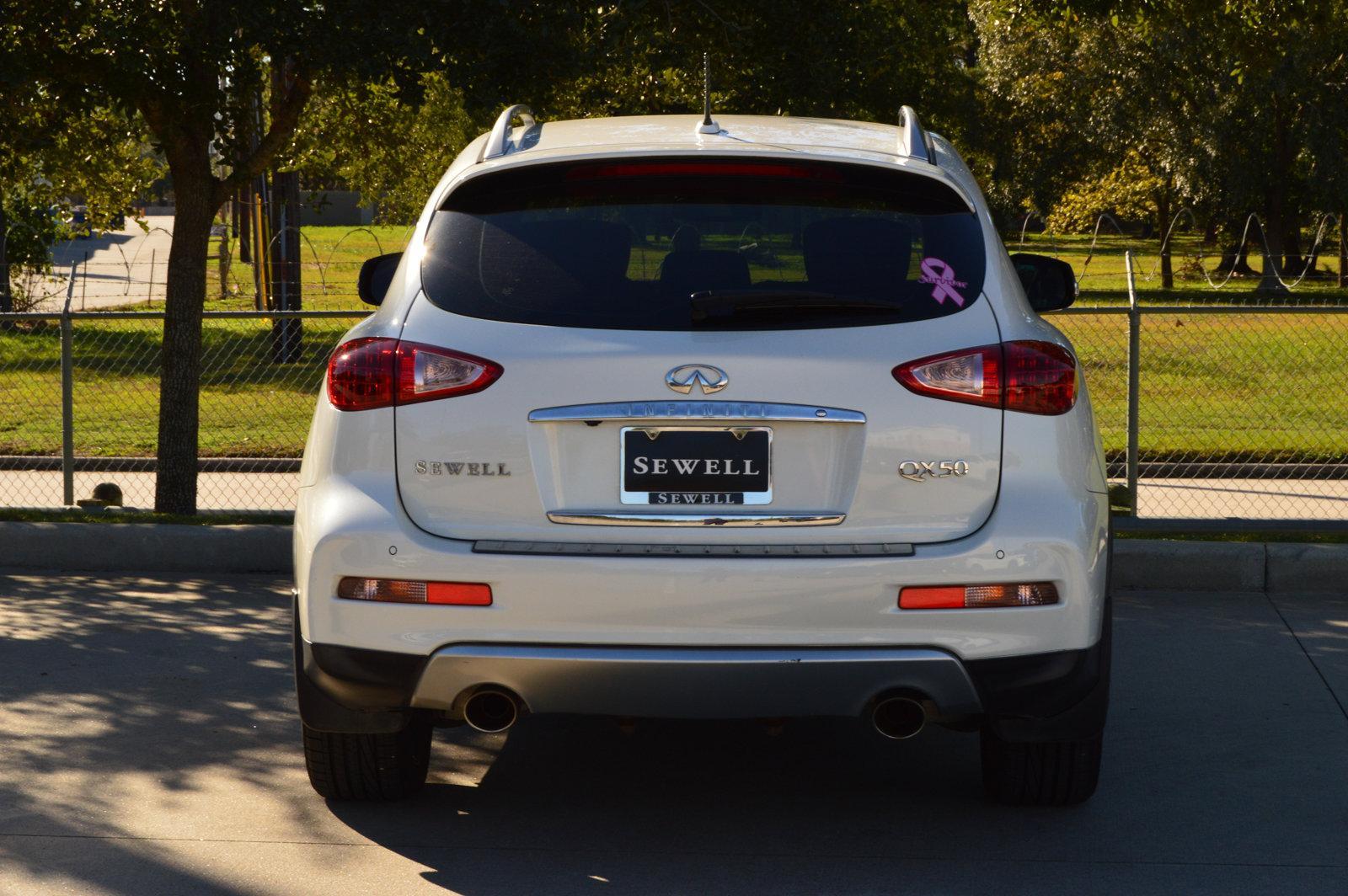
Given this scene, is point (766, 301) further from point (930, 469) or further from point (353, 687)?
point (353, 687)

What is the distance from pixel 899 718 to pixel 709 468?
2.72ft

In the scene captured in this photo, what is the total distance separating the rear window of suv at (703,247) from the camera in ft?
13.4

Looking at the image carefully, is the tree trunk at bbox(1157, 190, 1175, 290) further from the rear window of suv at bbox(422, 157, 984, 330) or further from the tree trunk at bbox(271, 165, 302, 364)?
the rear window of suv at bbox(422, 157, 984, 330)

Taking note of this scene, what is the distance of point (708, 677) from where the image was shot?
3932 millimetres

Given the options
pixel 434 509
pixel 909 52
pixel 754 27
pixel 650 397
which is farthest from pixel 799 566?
pixel 909 52

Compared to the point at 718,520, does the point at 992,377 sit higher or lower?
higher

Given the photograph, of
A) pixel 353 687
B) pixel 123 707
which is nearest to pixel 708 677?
pixel 353 687

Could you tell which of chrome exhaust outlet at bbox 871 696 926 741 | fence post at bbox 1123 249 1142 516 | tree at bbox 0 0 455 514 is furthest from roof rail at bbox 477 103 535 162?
fence post at bbox 1123 249 1142 516

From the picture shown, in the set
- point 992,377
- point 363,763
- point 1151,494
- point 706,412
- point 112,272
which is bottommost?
point 363,763

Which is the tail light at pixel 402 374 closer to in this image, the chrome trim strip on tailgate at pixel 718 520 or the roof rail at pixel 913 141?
the chrome trim strip on tailgate at pixel 718 520

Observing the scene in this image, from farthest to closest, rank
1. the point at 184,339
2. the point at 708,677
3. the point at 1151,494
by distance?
the point at 1151,494 < the point at 184,339 < the point at 708,677

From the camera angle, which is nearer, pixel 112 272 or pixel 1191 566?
pixel 1191 566

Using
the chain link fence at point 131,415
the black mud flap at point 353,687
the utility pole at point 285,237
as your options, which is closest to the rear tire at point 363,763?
the black mud flap at point 353,687

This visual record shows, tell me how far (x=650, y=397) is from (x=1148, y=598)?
14.7 ft
